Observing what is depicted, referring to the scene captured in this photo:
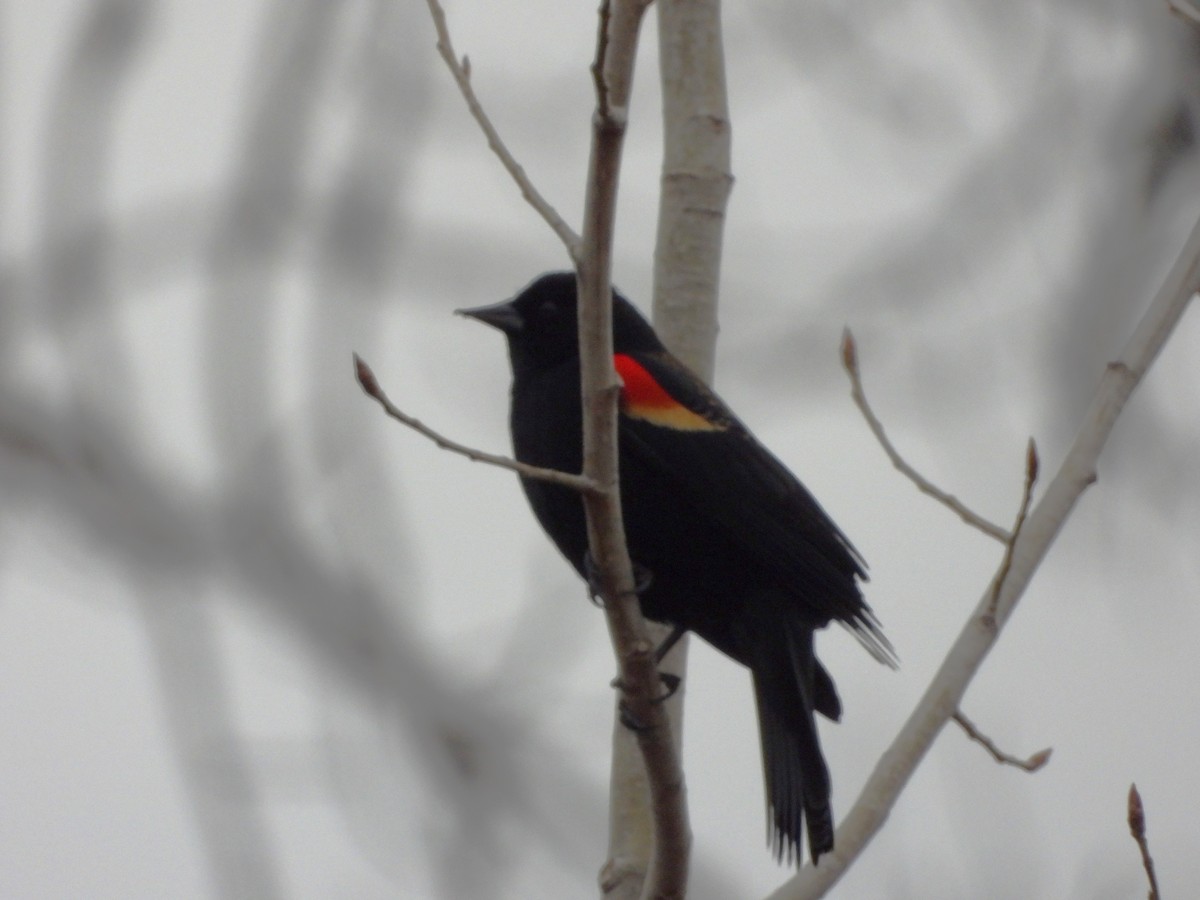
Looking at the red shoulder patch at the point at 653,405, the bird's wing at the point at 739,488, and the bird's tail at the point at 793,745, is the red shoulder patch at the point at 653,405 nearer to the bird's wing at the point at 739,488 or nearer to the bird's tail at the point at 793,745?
the bird's wing at the point at 739,488

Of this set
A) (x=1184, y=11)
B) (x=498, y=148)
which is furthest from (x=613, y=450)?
(x=1184, y=11)

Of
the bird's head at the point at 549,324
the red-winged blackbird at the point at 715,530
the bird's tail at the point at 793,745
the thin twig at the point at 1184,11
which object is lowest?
the bird's tail at the point at 793,745

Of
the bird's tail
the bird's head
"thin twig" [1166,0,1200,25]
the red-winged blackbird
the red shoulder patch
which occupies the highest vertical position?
"thin twig" [1166,0,1200,25]

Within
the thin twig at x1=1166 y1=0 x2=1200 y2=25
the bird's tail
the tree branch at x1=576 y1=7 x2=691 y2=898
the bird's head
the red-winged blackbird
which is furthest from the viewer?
the bird's head

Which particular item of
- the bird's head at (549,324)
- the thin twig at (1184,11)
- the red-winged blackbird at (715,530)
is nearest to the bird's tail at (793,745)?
the red-winged blackbird at (715,530)

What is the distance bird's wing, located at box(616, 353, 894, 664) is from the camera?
3.56 metres

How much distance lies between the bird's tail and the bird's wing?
0.15m

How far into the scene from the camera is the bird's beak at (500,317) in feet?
13.2

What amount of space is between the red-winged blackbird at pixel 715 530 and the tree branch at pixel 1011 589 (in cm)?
39

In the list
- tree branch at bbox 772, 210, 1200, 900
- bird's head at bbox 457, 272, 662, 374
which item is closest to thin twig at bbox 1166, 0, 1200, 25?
tree branch at bbox 772, 210, 1200, 900

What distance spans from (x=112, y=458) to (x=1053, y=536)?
75.5 inches

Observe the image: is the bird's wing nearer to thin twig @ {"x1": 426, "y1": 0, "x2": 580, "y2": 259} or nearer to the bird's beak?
the bird's beak

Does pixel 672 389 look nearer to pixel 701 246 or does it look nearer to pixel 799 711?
pixel 701 246

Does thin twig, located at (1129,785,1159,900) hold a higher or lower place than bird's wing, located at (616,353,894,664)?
lower
